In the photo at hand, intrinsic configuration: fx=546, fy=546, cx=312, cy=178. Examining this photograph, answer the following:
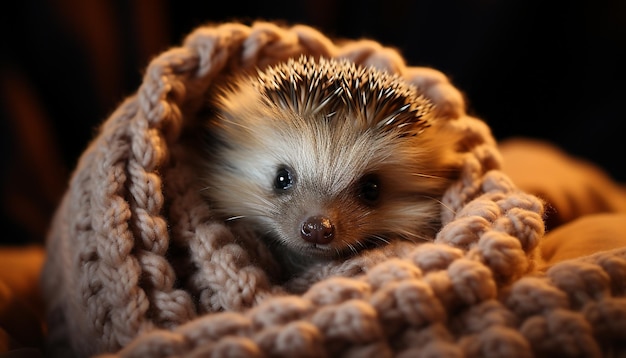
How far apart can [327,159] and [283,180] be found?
120 millimetres

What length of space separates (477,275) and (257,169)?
2.03 feet

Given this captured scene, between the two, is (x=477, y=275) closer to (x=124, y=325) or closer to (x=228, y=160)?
(x=124, y=325)

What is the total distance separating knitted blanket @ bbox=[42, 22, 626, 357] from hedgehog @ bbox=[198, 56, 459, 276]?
2.6 inches

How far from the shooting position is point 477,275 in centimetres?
83

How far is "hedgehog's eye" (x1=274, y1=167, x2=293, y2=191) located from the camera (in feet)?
4.10

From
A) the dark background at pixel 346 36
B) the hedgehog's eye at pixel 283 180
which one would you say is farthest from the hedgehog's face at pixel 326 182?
the dark background at pixel 346 36

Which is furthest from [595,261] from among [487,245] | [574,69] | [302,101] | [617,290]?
[574,69]

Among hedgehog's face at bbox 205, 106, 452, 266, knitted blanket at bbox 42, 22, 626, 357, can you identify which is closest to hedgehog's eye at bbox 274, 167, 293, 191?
hedgehog's face at bbox 205, 106, 452, 266

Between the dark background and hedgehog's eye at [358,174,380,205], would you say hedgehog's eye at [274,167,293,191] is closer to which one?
hedgehog's eye at [358,174,380,205]

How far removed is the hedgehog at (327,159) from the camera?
3.88 feet

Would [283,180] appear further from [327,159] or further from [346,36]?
[346,36]

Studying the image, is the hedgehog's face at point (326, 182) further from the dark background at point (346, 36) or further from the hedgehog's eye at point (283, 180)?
the dark background at point (346, 36)

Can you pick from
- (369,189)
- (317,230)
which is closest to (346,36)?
(369,189)

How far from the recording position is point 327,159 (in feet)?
3.96
